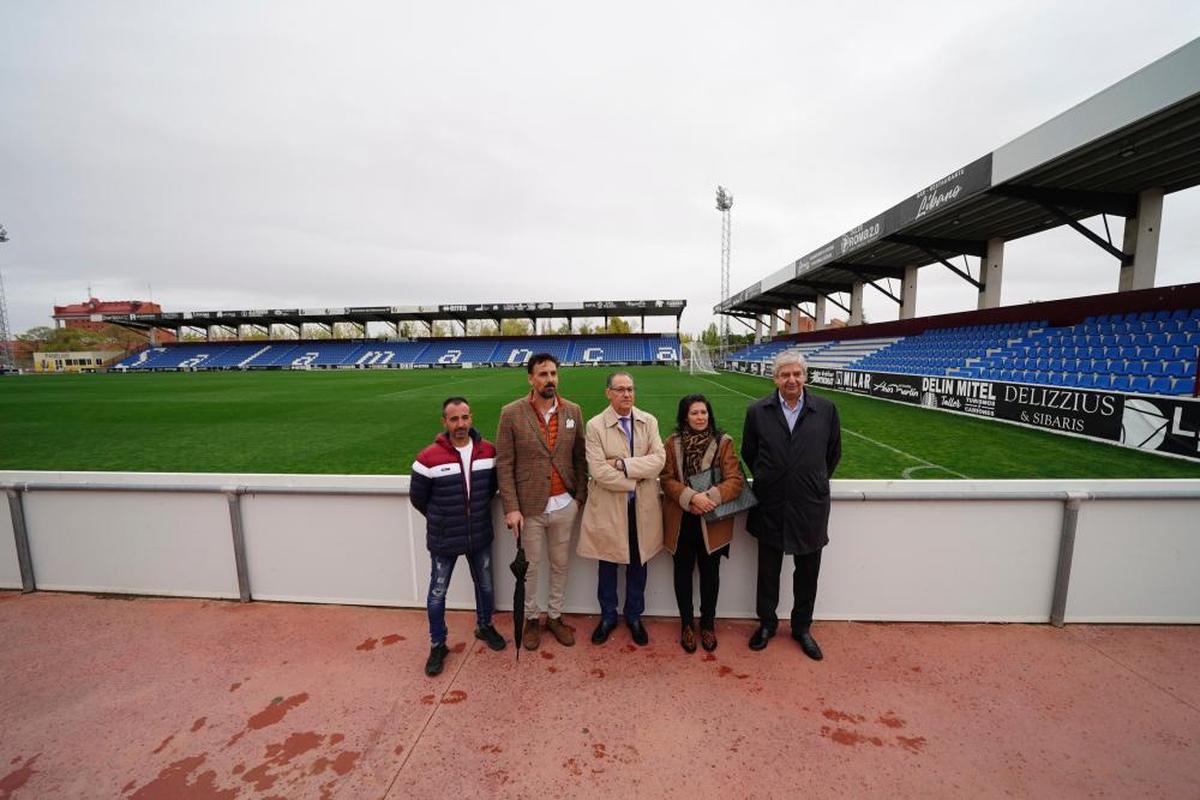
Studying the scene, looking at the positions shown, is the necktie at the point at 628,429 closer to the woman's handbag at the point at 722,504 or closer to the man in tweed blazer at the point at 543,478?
the man in tweed blazer at the point at 543,478

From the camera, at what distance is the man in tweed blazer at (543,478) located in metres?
2.84

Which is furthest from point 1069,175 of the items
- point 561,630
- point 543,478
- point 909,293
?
point 561,630

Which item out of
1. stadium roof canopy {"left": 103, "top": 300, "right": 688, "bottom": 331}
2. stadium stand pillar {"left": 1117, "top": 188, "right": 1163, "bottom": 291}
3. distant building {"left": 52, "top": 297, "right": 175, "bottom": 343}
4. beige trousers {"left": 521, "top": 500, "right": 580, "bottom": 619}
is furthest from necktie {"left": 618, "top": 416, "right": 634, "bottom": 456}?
distant building {"left": 52, "top": 297, "right": 175, "bottom": 343}

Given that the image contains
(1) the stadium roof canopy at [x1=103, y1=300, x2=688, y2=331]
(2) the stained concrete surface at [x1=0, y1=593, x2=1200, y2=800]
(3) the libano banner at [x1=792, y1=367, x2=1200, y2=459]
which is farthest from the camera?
(1) the stadium roof canopy at [x1=103, y1=300, x2=688, y2=331]

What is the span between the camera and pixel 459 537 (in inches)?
110

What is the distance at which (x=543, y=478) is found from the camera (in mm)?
2842

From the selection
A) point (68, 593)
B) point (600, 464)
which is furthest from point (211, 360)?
point (600, 464)

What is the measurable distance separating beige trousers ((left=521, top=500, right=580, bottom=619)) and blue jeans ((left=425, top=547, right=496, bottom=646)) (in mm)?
258

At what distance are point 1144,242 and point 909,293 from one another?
984 centimetres

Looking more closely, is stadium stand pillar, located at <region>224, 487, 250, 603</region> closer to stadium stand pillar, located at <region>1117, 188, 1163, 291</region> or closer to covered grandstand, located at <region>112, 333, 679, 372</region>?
stadium stand pillar, located at <region>1117, 188, 1163, 291</region>

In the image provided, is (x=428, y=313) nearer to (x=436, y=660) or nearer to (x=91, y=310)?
(x=436, y=660)

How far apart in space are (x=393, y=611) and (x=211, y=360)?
65.8 metres

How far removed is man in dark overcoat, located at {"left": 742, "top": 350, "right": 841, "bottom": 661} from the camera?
107 inches

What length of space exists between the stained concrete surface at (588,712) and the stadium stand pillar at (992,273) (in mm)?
18916
